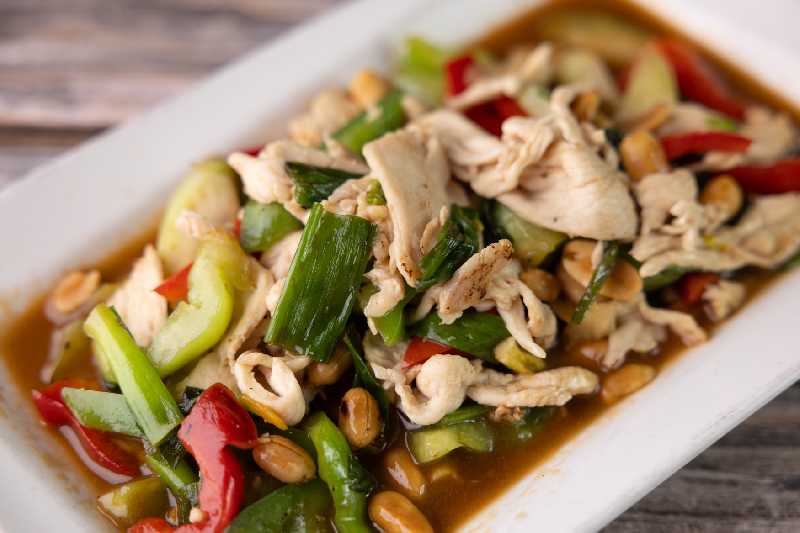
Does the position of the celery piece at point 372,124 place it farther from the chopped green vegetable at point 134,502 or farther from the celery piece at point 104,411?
the chopped green vegetable at point 134,502

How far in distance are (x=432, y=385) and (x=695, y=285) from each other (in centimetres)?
124

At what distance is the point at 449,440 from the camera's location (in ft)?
9.89

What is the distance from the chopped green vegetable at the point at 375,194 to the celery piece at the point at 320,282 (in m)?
0.11

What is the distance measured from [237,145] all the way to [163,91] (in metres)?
1.18

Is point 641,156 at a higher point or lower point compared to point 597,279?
higher

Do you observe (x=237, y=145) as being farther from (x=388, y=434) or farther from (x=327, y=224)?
(x=388, y=434)

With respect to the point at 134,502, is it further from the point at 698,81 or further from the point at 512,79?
the point at 698,81

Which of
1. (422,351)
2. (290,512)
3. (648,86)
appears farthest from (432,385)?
(648,86)

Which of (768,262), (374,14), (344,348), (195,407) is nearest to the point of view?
(195,407)

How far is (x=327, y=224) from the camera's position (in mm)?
2916

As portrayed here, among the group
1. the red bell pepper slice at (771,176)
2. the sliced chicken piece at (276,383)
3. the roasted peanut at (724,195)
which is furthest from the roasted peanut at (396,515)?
the red bell pepper slice at (771,176)

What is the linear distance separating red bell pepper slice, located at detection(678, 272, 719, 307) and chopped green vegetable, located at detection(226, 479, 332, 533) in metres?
1.68

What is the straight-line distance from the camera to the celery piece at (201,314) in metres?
3.03

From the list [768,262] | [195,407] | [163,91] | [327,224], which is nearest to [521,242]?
[327,224]
